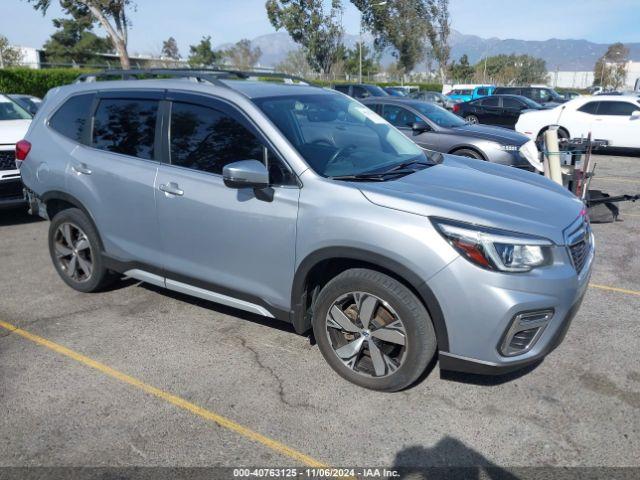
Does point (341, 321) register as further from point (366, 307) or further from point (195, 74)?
point (195, 74)

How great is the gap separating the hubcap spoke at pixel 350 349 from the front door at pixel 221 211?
1.52 feet

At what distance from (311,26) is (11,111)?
33.3 meters

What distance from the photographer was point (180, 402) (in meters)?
3.23

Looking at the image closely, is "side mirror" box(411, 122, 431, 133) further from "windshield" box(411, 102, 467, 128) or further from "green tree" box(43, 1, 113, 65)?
"green tree" box(43, 1, 113, 65)

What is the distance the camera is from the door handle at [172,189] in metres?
3.78

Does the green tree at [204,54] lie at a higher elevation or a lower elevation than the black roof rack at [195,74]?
higher

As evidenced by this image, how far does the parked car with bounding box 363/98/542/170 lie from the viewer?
8.43m

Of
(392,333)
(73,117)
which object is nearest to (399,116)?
(73,117)

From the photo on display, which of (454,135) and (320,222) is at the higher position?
(454,135)

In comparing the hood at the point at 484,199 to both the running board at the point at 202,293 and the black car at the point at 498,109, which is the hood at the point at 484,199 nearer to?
the running board at the point at 202,293

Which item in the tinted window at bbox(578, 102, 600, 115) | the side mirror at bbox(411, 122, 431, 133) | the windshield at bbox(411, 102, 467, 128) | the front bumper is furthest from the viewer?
the tinted window at bbox(578, 102, 600, 115)

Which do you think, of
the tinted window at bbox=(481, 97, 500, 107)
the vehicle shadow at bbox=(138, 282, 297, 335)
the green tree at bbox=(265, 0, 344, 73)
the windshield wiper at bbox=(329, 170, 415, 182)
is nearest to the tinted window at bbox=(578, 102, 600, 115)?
the tinted window at bbox=(481, 97, 500, 107)

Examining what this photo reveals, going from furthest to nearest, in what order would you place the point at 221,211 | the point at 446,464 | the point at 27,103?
the point at 27,103, the point at 221,211, the point at 446,464

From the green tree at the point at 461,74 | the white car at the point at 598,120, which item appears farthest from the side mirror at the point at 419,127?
the green tree at the point at 461,74
